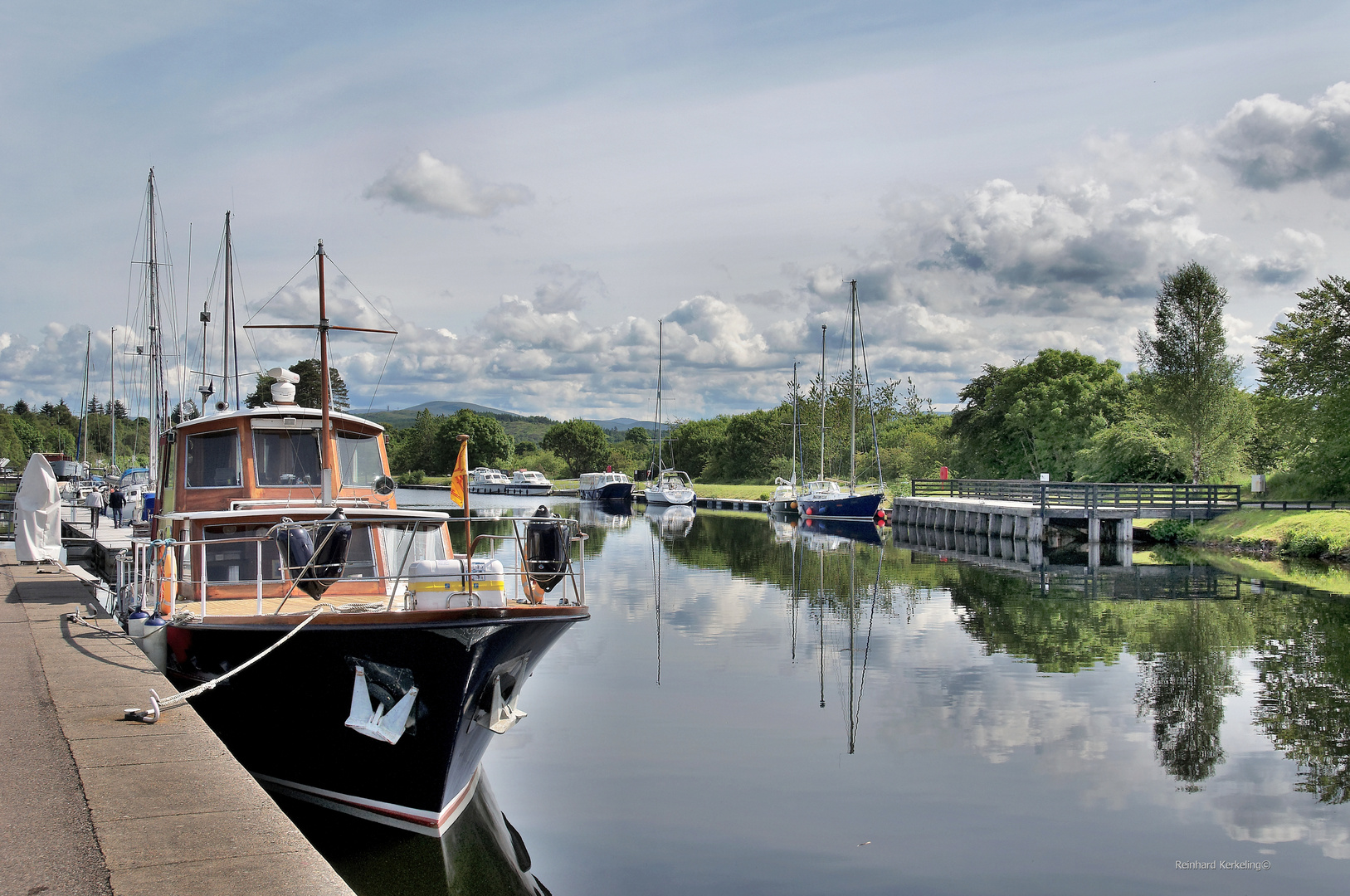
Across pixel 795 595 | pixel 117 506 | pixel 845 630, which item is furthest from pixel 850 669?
pixel 117 506

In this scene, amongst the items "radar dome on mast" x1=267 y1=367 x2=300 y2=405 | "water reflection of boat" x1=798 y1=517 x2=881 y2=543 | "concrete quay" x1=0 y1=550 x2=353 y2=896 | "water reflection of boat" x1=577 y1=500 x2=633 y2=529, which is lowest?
"water reflection of boat" x1=577 y1=500 x2=633 y2=529

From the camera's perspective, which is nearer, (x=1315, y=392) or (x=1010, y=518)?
(x=1315, y=392)

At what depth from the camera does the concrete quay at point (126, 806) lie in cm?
527

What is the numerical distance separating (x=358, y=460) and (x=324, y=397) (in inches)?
48.6

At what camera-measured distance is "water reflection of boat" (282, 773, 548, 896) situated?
30.0 ft

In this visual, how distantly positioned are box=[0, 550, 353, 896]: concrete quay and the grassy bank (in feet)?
115

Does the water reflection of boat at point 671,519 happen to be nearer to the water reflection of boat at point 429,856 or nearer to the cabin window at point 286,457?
the cabin window at point 286,457

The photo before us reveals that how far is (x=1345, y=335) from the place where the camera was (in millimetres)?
40188

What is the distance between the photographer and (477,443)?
136500 millimetres

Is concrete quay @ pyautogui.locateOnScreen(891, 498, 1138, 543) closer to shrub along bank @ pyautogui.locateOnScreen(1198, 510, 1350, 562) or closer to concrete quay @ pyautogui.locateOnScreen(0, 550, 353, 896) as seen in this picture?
shrub along bank @ pyautogui.locateOnScreen(1198, 510, 1350, 562)

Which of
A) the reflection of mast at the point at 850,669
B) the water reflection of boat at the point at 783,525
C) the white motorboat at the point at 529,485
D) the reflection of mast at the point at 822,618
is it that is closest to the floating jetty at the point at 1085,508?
the water reflection of boat at the point at 783,525

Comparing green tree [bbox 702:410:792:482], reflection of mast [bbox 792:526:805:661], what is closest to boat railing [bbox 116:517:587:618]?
reflection of mast [bbox 792:526:805:661]

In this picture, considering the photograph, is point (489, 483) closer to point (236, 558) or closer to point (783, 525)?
point (783, 525)

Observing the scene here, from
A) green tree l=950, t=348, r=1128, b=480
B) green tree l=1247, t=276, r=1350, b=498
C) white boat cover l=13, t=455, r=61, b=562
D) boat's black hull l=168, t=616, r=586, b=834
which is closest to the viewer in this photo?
boat's black hull l=168, t=616, r=586, b=834
